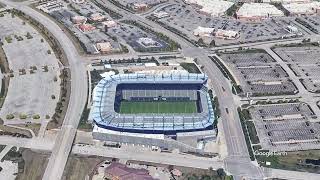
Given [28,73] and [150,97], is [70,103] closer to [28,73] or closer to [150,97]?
[150,97]

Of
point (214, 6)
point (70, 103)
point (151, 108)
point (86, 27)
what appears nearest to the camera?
point (151, 108)

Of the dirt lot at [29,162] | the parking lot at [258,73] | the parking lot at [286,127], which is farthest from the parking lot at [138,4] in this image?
the dirt lot at [29,162]

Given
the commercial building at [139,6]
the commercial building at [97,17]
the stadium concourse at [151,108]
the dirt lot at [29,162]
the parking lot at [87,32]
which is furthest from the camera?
the commercial building at [139,6]

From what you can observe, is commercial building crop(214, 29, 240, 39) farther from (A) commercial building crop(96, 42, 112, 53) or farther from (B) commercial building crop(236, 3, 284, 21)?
(A) commercial building crop(96, 42, 112, 53)

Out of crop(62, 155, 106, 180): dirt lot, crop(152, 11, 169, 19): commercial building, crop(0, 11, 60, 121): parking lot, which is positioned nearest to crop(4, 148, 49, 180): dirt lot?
crop(62, 155, 106, 180): dirt lot

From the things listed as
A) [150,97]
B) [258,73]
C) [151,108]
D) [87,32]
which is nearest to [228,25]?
[258,73]

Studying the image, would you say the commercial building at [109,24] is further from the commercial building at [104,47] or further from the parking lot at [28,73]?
the parking lot at [28,73]
